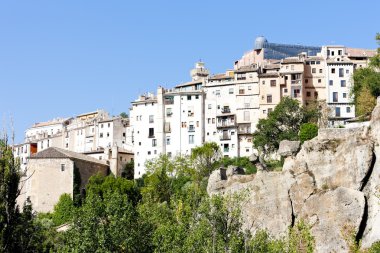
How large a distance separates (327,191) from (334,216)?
2.37 metres

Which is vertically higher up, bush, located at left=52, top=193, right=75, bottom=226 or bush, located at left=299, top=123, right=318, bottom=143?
bush, located at left=299, top=123, right=318, bottom=143

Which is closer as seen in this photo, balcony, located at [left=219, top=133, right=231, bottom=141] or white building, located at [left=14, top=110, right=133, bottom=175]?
balcony, located at [left=219, top=133, right=231, bottom=141]

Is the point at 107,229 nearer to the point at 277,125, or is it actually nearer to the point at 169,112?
the point at 277,125

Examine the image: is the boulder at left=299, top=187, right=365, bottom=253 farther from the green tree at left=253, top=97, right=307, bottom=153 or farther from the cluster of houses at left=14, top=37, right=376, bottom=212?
the cluster of houses at left=14, top=37, right=376, bottom=212

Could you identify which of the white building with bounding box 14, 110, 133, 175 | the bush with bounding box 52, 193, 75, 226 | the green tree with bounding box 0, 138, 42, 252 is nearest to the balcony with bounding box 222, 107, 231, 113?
the white building with bounding box 14, 110, 133, 175

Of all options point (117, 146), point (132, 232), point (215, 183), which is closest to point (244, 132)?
point (117, 146)

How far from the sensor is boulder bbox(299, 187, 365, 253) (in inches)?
2126

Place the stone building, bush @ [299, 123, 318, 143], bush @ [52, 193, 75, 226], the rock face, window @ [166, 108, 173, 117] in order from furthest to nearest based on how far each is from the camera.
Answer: window @ [166, 108, 173, 117] → the stone building → bush @ [52, 193, 75, 226] → bush @ [299, 123, 318, 143] → the rock face

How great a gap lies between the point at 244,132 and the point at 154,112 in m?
14.1

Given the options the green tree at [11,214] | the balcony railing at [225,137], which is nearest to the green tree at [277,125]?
the balcony railing at [225,137]

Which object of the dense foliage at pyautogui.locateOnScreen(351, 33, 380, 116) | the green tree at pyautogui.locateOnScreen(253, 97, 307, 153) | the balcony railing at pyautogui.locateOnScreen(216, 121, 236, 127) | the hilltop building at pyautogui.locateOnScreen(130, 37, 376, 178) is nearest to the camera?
the dense foliage at pyautogui.locateOnScreen(351, 33, 380, 116)

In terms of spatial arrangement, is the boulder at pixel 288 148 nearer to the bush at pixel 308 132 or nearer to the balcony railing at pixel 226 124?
the bush at pixel 308 132

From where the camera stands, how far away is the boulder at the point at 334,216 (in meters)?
54.0

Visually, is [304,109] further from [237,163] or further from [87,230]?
[87,230]
